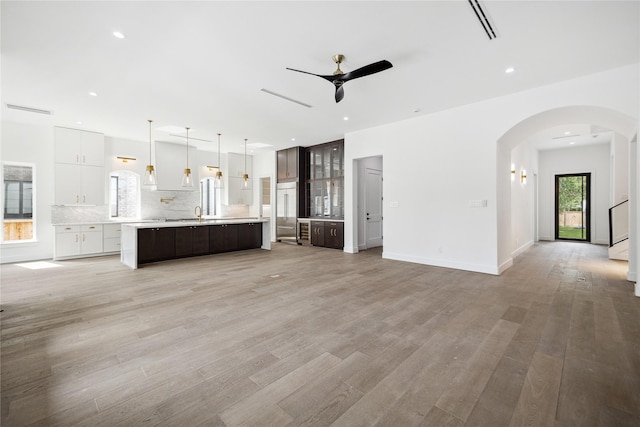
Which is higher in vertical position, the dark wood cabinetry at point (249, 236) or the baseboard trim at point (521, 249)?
the dark wood cabinetry at point (249, 236)

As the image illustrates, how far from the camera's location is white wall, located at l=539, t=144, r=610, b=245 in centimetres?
903

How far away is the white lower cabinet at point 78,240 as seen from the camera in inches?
257

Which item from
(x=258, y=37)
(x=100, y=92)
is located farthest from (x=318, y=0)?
(x=100, y=92)

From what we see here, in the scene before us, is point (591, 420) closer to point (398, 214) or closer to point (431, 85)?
point (431, 85)

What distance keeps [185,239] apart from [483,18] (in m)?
6.74

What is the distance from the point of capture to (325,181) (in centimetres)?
851

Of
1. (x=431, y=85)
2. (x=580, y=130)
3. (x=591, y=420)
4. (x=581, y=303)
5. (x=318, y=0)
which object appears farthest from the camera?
(x=580, y=130)

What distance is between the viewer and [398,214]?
20.7ft

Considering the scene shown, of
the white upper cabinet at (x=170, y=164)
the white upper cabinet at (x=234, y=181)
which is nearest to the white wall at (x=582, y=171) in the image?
the white upper cabinet at (x=234, y=181)

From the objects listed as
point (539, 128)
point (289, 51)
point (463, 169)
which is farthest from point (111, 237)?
point (539, 128)

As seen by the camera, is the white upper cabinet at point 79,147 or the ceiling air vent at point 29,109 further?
the white upper cabinet at point 79,147

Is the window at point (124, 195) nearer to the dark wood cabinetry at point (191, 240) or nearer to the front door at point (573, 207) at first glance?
the dark wood cabinetry at point (191, 240)

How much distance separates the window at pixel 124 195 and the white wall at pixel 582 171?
1382 cm

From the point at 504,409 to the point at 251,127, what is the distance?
21.9 ft
